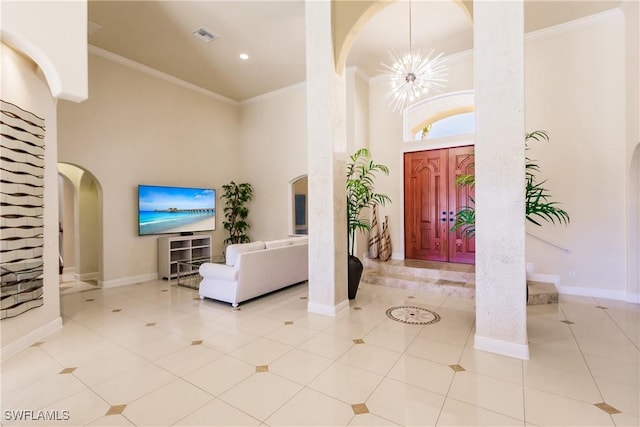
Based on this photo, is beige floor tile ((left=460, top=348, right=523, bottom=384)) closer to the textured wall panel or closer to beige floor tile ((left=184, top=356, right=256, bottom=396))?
beige floor tile ((left=184, top=356, right=256, bottom=396))

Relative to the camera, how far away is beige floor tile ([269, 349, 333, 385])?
8.60ft

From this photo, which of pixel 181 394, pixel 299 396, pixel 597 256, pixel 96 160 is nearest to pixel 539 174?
pixel 597 256

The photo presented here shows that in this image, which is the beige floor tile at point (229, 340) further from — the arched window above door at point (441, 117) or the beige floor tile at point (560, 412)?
the arched window above door at point (441, 117)

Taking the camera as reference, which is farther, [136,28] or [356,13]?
[136,28]

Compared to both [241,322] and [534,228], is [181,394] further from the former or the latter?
[534,228]

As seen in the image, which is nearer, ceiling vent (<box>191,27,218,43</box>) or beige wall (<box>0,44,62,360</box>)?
beige wall (<box>0,44,62,360</box>)

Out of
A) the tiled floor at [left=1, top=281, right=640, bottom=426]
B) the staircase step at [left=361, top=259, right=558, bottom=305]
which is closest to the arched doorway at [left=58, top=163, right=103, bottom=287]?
the tiled floor at [left=1, top=281, right=640, bottom=426]

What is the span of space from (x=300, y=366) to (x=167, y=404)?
1086 mm

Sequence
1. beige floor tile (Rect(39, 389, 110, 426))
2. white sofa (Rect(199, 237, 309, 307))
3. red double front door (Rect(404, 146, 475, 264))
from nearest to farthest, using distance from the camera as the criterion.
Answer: beige floor tile (Rect(39, 389, 110, 426)) < white sofa (Rect(199, 237, 309, 307)) < red double front door (Rect(404, 146, 475, 264))

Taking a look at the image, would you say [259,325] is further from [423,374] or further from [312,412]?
[423,374]

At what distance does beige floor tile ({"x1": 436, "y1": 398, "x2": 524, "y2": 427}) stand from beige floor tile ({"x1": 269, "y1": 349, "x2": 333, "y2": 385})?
1.04m

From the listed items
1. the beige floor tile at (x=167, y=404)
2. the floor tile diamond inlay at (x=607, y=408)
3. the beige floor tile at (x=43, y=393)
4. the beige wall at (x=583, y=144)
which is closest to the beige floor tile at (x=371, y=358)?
the beige floor tile at (x=167, y=404)

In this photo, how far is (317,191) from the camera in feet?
13.9

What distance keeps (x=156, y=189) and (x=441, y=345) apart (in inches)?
240
